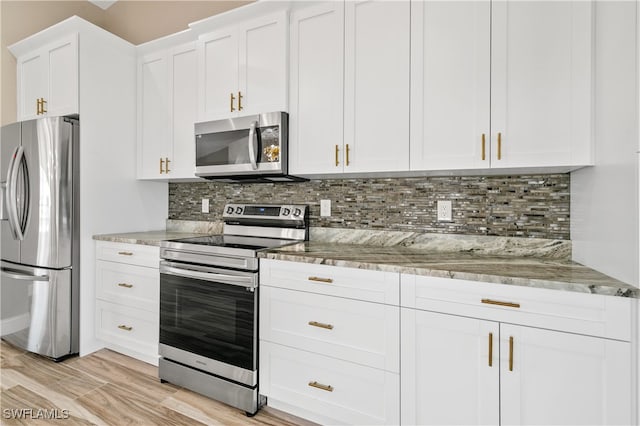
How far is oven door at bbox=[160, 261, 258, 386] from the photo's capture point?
189cm

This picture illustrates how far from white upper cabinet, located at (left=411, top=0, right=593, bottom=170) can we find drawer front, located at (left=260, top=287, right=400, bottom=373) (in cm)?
82

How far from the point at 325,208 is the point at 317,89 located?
2.64 ft

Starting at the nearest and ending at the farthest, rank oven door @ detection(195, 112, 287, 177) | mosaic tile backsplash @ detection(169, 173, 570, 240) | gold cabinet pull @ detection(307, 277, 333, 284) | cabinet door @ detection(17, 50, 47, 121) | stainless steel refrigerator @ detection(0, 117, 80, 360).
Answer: gold cabinet pull @ detection(307, 277, 333, 284) → mosaic tile backsplash @ detection(169, 173, 570, 240) → oven door @ detection(195, 112, 287, 177) → stainless steel refrigerator @ detection(0, 117, 80, 360) → cabinet door @ detection(17, 50, 47, 121)

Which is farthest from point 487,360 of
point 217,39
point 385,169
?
point 217,39

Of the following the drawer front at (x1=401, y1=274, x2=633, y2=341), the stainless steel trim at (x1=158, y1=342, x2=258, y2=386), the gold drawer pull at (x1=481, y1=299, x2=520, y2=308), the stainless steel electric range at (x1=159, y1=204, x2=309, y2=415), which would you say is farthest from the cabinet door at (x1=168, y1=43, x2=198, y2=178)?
the gold drawer pull at (x1=481, y1=299, x2=520, y2=308)

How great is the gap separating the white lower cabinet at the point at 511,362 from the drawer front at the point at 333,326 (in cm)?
Result: 8

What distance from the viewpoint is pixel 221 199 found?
292 cm

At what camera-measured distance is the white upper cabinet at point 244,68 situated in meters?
2.18

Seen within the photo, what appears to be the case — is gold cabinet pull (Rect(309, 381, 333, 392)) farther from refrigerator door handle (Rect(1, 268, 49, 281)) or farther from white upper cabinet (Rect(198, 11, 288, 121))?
refrigerator door handle (Rect(1, 268, 49, 281))

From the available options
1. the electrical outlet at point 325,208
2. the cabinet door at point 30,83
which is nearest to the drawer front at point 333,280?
the electrical outlet at point 325,208

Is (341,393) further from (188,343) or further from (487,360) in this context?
(188,343)

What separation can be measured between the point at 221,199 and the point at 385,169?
5.20 ft

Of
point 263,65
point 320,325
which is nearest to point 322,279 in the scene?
point 320,325

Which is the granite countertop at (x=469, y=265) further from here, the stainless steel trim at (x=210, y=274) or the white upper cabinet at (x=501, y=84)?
the white upper cabinet at (x=501, y=84)
